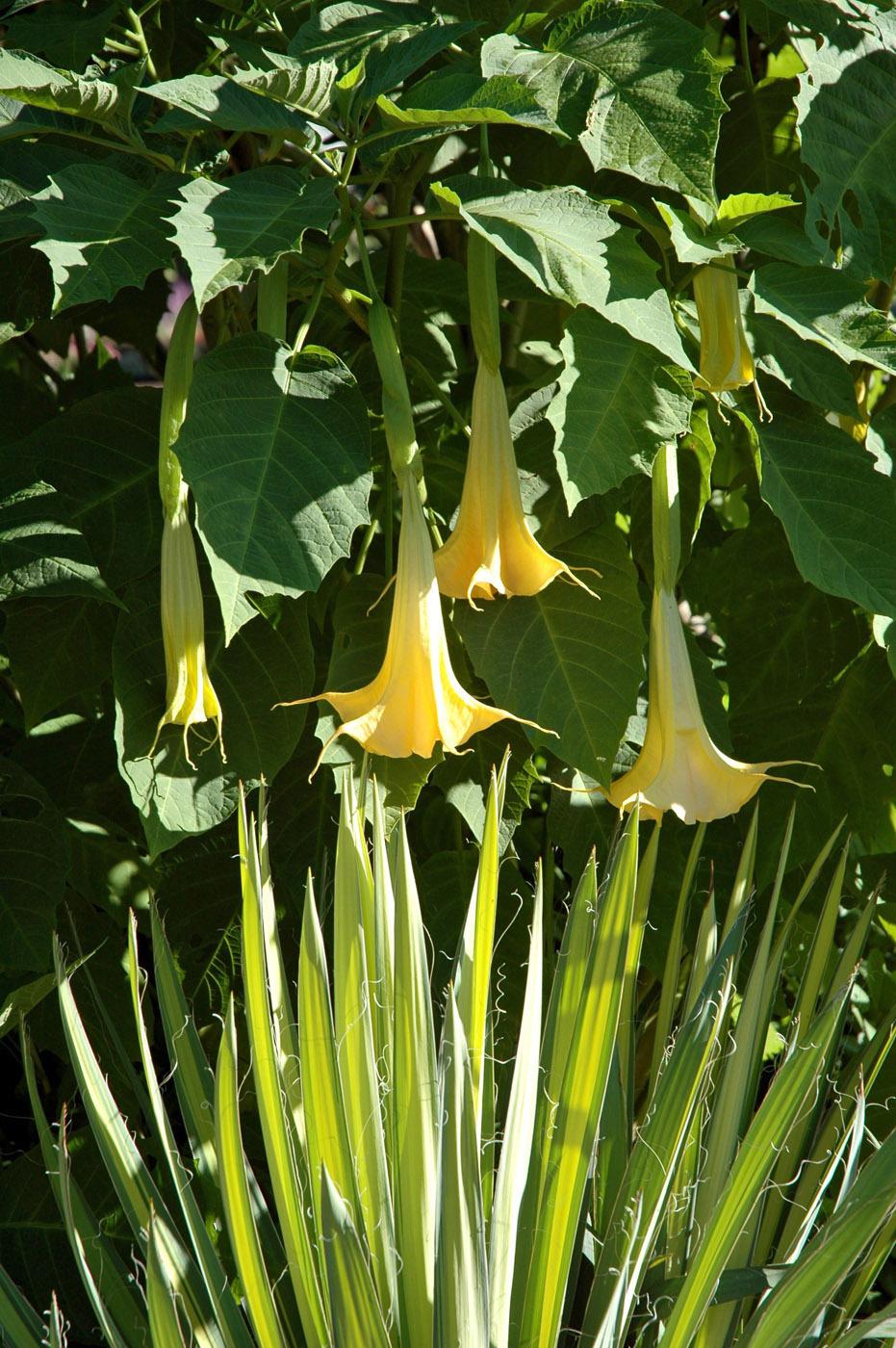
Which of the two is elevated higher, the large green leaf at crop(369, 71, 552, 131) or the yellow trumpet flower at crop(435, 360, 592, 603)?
the large green leaf at crop(369, 71, 552, 131)

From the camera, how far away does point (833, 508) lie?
99 cm

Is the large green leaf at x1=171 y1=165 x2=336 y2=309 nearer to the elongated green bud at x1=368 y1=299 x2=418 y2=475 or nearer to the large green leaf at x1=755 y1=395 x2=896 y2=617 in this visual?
the elongated green bud at x1=368 y1=299 x2=418 y2=475

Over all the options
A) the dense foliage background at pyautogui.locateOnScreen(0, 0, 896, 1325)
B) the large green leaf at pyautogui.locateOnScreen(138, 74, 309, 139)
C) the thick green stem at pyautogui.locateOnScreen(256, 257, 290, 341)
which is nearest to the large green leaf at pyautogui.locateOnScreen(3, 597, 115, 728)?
the dense foliage background at pyautogui.locateOnScreen(0, 0, 896, 1325)

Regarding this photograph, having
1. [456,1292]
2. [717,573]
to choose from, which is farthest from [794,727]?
[456,1292]

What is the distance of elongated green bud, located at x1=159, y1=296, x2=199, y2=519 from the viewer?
0.90m

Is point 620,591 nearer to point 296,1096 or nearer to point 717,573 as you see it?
point 717,573

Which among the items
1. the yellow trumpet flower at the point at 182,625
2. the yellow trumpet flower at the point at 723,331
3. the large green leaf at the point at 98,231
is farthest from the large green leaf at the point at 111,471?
the yellow trumpet flower at the point at 723,331

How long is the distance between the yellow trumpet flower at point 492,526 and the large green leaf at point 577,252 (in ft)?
0.41

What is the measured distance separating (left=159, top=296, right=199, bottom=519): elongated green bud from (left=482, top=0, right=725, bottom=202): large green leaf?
0.28 m

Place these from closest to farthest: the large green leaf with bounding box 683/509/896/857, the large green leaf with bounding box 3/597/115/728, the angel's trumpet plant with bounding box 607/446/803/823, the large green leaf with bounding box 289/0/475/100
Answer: the large green leaf with bounding box 289/0/475/100, the angel's trumpet plant with bounding box 607/446/803/823, the large green leaf with bounding box 3/597/115/728, the large green leaf with bounding box 683/509/896/857

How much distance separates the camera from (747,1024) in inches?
41.5

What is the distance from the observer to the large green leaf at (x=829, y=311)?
3.05ft

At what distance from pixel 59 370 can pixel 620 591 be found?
989 millimetres

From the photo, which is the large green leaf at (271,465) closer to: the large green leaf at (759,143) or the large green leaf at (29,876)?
the large green leaf at (29,876)
